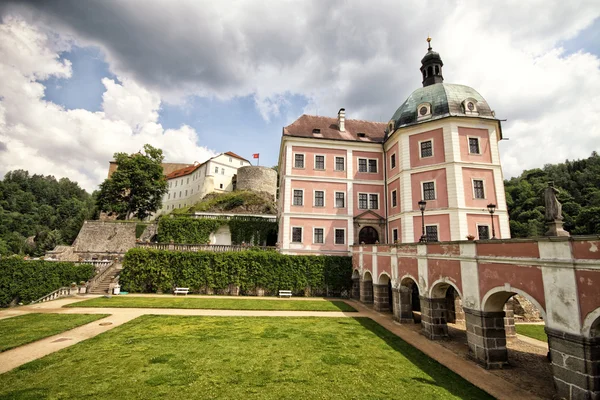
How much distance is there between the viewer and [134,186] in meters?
43.9

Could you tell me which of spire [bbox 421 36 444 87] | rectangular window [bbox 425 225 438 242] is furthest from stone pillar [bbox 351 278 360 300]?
spire [bbox 421 36 444 87]

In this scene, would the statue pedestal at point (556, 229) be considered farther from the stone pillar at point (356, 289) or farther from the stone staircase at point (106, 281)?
the stone staircase at point (106, 281)

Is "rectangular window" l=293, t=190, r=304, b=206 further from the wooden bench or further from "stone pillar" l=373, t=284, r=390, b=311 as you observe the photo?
the wooden bench

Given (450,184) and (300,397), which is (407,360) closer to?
(300,397)

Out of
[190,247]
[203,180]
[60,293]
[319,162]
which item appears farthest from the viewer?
[203,180]

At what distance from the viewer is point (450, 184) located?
69.8 ft

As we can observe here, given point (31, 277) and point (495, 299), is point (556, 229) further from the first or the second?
point (31, 277)

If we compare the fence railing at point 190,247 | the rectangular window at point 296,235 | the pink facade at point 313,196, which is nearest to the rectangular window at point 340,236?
the pink facade at point 313,196

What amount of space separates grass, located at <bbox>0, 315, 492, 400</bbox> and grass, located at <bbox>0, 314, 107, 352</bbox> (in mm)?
2346

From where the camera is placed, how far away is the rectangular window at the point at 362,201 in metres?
27.2

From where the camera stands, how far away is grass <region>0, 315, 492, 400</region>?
7.11m

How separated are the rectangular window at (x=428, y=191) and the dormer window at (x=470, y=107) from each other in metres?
6.49

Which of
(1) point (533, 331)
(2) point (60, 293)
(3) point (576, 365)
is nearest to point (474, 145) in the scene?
(1) point (533, 331)

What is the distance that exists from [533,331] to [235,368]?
52.0ft
